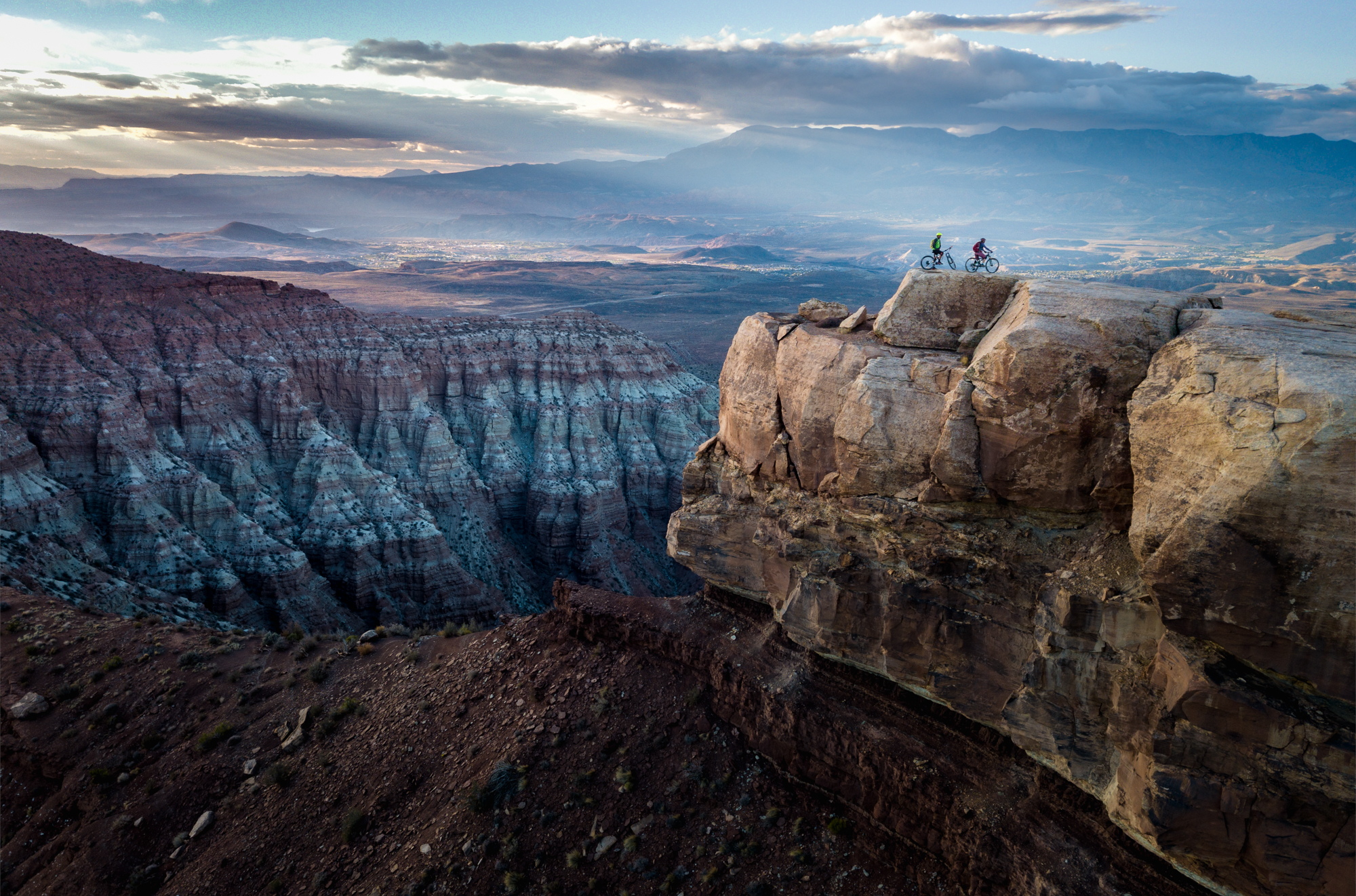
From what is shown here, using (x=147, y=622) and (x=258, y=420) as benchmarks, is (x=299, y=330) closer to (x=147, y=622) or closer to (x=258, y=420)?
(x=258, y=420)

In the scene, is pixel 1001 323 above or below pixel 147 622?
above

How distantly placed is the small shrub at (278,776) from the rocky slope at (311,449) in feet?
56.7

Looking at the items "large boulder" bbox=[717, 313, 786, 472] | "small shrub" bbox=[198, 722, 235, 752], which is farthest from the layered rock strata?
"small shrub" bbox=[198, 722, 235, 752]

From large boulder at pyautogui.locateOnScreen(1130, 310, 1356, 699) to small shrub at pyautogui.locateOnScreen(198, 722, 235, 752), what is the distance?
23564 mm

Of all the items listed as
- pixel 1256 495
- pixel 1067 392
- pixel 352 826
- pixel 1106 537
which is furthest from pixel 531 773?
pixel 1256 495

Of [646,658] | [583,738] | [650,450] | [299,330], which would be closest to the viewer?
[583,738]

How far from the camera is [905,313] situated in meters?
15.4

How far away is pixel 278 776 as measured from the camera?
1892 centimetres

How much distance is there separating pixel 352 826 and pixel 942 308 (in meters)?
18.7

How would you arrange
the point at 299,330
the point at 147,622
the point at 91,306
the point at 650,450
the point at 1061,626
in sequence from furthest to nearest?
the point at 650,450, the point at 299,330, the point at 91,306, the point at 147,622, the point at 1061,626

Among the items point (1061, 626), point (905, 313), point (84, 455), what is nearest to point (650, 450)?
point (84, 455)

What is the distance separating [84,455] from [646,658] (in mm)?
37819

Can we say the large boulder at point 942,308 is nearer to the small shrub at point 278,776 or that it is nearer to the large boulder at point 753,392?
the large boulder at point 753,392

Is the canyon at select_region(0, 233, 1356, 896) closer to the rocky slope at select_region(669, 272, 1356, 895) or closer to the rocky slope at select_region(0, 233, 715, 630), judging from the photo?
the rocky slope at select_region(669, 272, 1356, 895)
